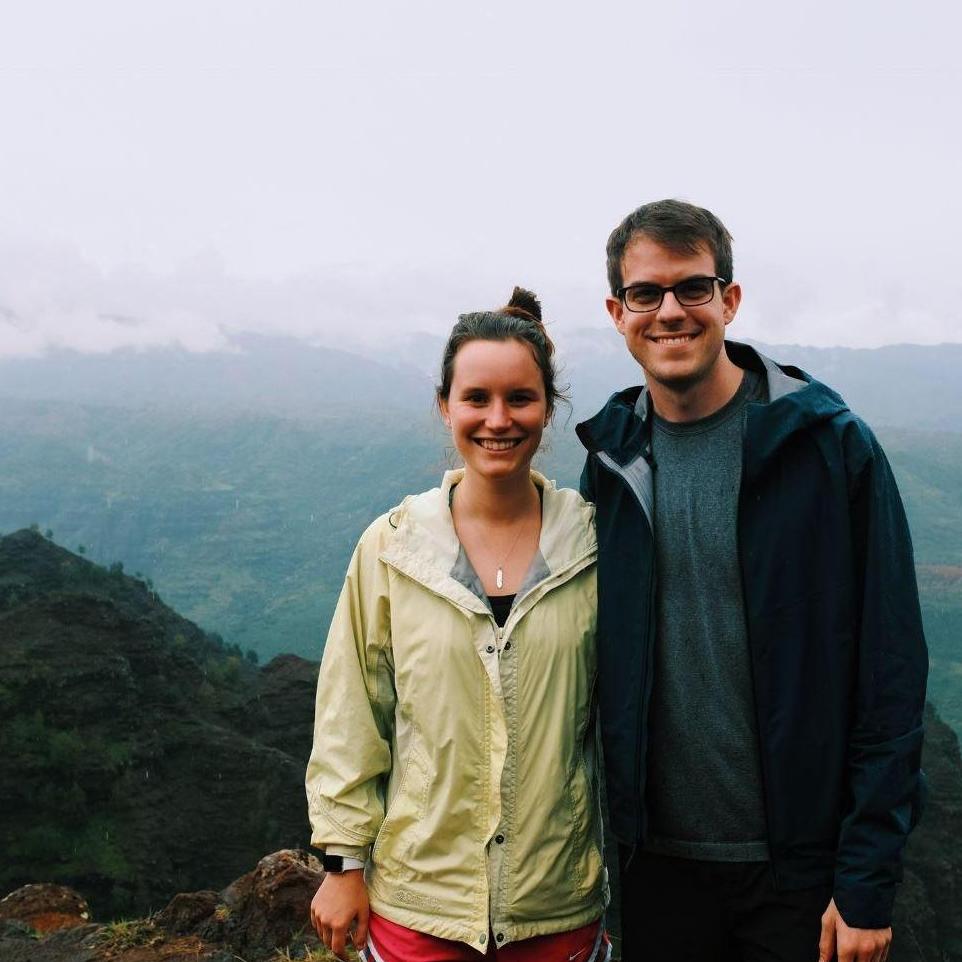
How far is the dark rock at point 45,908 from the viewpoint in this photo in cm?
639

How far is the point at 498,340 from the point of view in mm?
2873

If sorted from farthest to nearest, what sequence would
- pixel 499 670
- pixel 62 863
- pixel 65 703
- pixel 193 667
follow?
pixel 193 667 → pixel 65 703 → pixel 62 863 → pixel 499 670

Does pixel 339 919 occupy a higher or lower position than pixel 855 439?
lower

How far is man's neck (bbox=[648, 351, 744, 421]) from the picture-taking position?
2809 mm

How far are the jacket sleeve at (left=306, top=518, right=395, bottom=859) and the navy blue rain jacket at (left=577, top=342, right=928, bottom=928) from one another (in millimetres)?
788

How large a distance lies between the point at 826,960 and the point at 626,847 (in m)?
0.67

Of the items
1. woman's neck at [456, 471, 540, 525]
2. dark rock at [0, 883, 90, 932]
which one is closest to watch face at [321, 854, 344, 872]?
woman's neck at [456, 471, 540, 525]

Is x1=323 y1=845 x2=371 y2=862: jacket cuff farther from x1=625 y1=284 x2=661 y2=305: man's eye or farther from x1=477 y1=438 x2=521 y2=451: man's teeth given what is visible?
x1=625 y1=284 x2=661 y2=305: man's eye

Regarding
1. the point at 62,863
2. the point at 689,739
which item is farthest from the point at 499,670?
the point at 62,863

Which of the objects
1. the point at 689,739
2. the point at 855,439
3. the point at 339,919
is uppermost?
the point at 855,439

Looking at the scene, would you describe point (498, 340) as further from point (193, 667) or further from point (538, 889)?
point (193, 667)

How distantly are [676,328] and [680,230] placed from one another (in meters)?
0.32

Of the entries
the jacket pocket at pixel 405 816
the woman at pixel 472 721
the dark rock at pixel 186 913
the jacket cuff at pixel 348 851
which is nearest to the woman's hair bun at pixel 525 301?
the woman at pixel 472 721

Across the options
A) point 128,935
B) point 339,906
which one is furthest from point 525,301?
point 128,935
